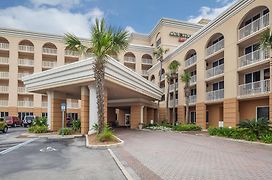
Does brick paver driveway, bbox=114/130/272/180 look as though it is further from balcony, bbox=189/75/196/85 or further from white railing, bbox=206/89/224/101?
balcony, bbox=189/75/196/85

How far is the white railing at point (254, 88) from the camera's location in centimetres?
2160

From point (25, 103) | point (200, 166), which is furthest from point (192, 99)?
point (25, 103)

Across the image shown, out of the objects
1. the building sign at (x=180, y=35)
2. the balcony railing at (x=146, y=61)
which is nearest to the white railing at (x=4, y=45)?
the balcony railing at (x=146, y=61)

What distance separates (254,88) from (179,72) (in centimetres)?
1648

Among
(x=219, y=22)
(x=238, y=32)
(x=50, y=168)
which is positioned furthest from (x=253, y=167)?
(x=219, y=22)

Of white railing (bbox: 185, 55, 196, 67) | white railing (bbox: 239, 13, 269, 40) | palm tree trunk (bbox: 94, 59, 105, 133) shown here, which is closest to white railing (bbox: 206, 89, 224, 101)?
white railing (bbox: 185, 55, 196, 67)

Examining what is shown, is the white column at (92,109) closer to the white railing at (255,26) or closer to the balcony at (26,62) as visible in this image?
the white railing at (255,26)

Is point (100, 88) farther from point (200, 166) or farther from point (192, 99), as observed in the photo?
point (192, 99)

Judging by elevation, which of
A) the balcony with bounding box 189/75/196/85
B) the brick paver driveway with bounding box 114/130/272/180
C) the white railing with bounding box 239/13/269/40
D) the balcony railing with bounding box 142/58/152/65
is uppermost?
the balcony railing with bounding box 142/58/152/65

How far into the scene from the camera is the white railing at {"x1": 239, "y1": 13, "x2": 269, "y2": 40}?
2178 cm

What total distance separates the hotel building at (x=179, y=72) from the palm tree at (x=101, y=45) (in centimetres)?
290

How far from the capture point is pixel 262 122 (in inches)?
669

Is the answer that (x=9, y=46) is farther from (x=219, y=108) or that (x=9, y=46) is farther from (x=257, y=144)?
(x=257, y=144)

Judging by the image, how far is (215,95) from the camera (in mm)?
28953
